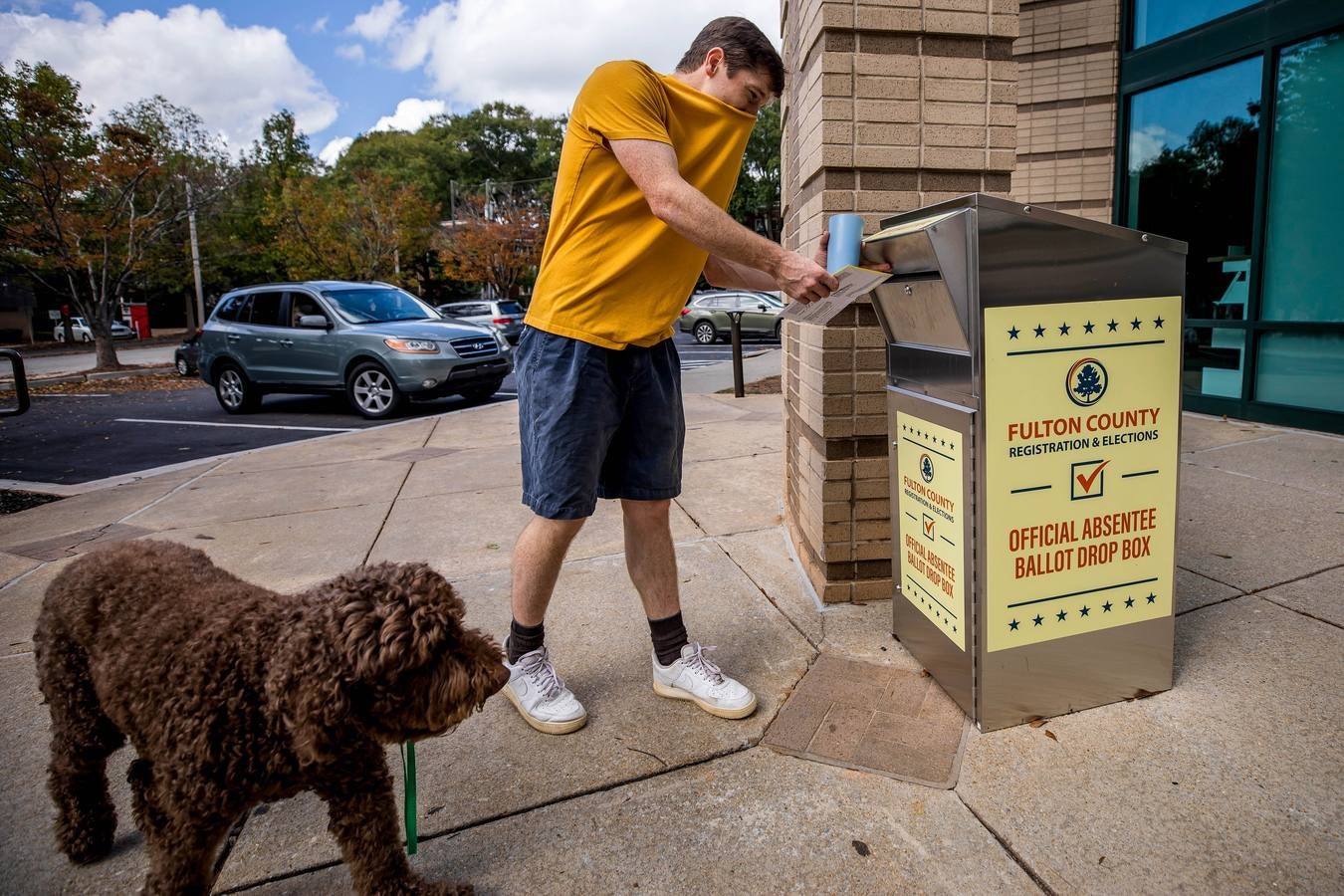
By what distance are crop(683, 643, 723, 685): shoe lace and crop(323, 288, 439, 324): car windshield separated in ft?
30.6

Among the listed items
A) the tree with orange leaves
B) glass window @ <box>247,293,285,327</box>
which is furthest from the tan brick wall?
the tree with orange leaves

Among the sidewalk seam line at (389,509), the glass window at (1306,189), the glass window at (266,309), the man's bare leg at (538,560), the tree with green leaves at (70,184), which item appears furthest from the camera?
the tree with green leaves at (70,184)

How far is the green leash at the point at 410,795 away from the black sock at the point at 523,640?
67 cm

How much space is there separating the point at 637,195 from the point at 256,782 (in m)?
1.71

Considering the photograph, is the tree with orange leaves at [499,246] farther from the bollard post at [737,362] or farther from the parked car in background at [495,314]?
the bollard post at [737,362]

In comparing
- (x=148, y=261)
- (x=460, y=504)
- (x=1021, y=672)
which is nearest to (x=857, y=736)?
(x=1021, y=672)

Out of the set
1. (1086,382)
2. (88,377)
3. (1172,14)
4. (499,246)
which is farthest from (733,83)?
(499,246)

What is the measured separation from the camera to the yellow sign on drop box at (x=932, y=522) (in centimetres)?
229

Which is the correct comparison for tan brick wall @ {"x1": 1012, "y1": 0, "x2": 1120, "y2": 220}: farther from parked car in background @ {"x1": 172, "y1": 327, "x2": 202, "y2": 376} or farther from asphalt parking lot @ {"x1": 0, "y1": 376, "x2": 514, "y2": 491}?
parked car in background @ {"x1": 172, "y1": 327, "x2": 202, "y2": 376}

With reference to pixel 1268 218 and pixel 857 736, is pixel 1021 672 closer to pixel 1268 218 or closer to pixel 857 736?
pixel 857 736

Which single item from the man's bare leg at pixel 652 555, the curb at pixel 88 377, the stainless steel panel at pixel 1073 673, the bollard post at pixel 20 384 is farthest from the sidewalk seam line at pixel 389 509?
the curb at pixel 88 377

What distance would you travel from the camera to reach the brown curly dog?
1.46 meters

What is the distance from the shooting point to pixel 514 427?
27.4 feet

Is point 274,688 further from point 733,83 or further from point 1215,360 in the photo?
point 1215,360
